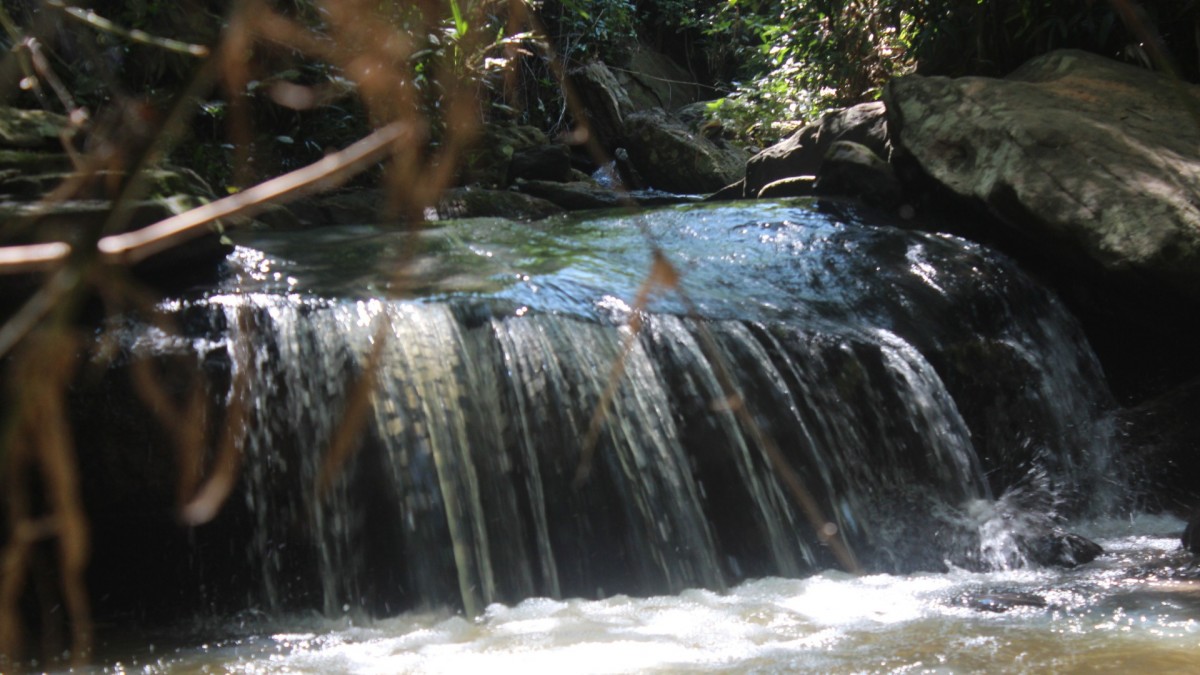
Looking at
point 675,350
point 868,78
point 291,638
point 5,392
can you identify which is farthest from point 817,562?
point 868,78

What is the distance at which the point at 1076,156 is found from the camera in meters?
6.33

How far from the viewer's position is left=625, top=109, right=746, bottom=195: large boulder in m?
11.5

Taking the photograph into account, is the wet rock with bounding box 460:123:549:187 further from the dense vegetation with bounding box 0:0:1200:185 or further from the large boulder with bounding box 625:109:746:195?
the large boulder with bounding box 625:109:746:195

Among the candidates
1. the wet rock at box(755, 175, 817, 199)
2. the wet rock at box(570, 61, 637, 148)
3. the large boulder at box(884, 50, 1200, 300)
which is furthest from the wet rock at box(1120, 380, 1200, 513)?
the wet rock at box(570, 61, 637, 148)

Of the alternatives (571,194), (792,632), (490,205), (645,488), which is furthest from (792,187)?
(792,632)

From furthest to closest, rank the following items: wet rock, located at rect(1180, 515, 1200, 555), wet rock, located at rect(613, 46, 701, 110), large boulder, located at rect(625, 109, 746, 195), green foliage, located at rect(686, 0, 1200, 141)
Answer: wet rock, located at rect(613, 46, 701, 110), large boulder, located at rect(625, 109, 746, 195), green foliage, located at rect(686, 0, 1200, 141), wet rock, located at rect(1180, 515, 1200, 555)

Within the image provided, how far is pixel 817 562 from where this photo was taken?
15.3ft

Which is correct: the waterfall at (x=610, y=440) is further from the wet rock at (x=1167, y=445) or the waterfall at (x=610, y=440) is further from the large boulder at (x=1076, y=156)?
the large boulder at (x=1076, y=156)

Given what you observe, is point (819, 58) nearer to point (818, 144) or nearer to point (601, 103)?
point (818, 144)

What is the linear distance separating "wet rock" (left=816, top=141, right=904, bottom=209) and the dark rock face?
163 millimetres

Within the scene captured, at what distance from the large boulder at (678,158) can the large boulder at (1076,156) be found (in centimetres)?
392

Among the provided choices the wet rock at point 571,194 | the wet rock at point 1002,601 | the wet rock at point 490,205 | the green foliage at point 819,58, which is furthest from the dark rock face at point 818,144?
the wet rock at point 1002,601

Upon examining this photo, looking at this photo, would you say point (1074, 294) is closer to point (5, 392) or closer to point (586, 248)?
point (586, 248)

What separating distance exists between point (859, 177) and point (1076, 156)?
1826 mm
